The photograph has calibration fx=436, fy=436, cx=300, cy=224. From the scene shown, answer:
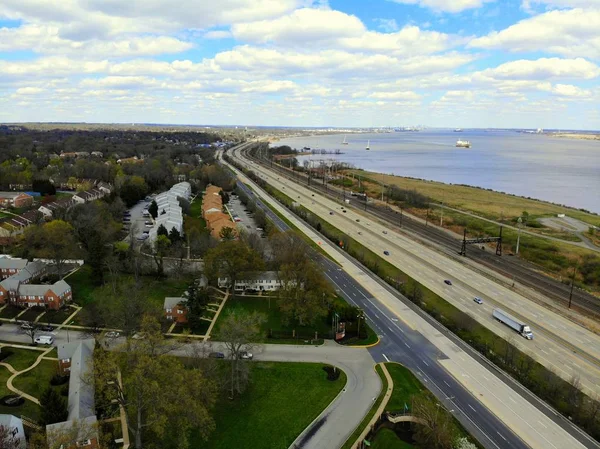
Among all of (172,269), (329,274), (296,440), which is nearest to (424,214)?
(329,274)

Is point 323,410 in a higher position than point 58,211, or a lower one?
lower

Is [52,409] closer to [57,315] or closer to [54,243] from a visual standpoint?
[57,315]

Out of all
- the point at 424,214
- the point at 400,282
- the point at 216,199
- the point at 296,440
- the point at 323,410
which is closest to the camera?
the point at 296,440

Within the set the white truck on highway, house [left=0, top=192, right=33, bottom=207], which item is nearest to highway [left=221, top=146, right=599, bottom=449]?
the white truck on highway

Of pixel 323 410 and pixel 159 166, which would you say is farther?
pixel 159 166

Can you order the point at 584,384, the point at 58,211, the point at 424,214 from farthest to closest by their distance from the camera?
1. the point at 424,214
2. the point at 58,211
3. the point at 584,384

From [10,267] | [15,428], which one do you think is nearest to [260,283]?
[15,428]

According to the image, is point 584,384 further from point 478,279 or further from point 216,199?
point 216,199
